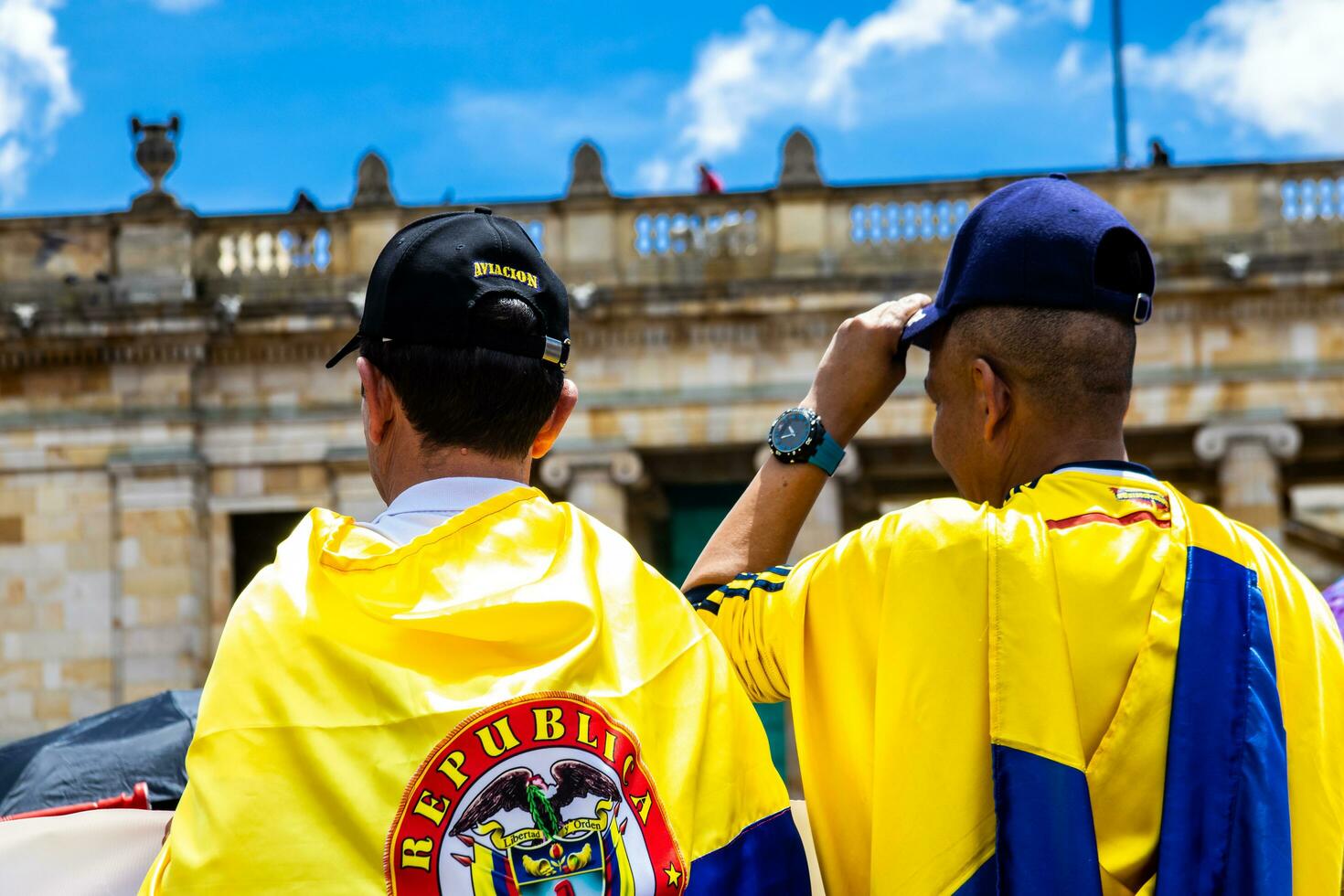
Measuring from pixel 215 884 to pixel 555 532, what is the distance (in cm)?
70

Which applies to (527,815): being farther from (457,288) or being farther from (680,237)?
(680,237)

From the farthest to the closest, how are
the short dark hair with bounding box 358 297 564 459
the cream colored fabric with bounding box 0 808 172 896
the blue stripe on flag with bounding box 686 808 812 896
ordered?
the cream colored fabric with bounding box 0 808 172 896, the short dark hair with bounding box 358 297 564 459, the blue stripe on flag with bounding box 686 808 812 896

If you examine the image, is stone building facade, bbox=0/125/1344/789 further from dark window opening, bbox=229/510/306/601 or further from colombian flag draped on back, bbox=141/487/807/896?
colombian flag draped on back, bbox=141/487/807/896

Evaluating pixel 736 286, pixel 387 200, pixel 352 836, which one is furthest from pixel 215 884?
pixel 387 200

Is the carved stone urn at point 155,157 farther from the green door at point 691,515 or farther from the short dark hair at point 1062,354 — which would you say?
the short dark hair at point 1062,354

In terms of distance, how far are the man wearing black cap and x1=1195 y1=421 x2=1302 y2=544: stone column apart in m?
16.0

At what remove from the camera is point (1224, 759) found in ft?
7.65

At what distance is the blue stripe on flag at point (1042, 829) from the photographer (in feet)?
7.43

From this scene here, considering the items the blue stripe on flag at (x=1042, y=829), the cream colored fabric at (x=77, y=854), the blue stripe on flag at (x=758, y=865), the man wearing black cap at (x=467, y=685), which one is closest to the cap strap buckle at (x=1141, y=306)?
the blue stripe on flag at (x=1042, y=829)

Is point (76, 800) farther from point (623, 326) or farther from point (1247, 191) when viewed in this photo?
point (1247, 191)

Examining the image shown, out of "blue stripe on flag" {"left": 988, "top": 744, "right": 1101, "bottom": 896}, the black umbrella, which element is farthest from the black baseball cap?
the black umbrella

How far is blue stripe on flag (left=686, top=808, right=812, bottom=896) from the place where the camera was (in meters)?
2.26

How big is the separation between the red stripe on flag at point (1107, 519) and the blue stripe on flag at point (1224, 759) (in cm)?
10

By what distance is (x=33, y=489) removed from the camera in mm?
17797
